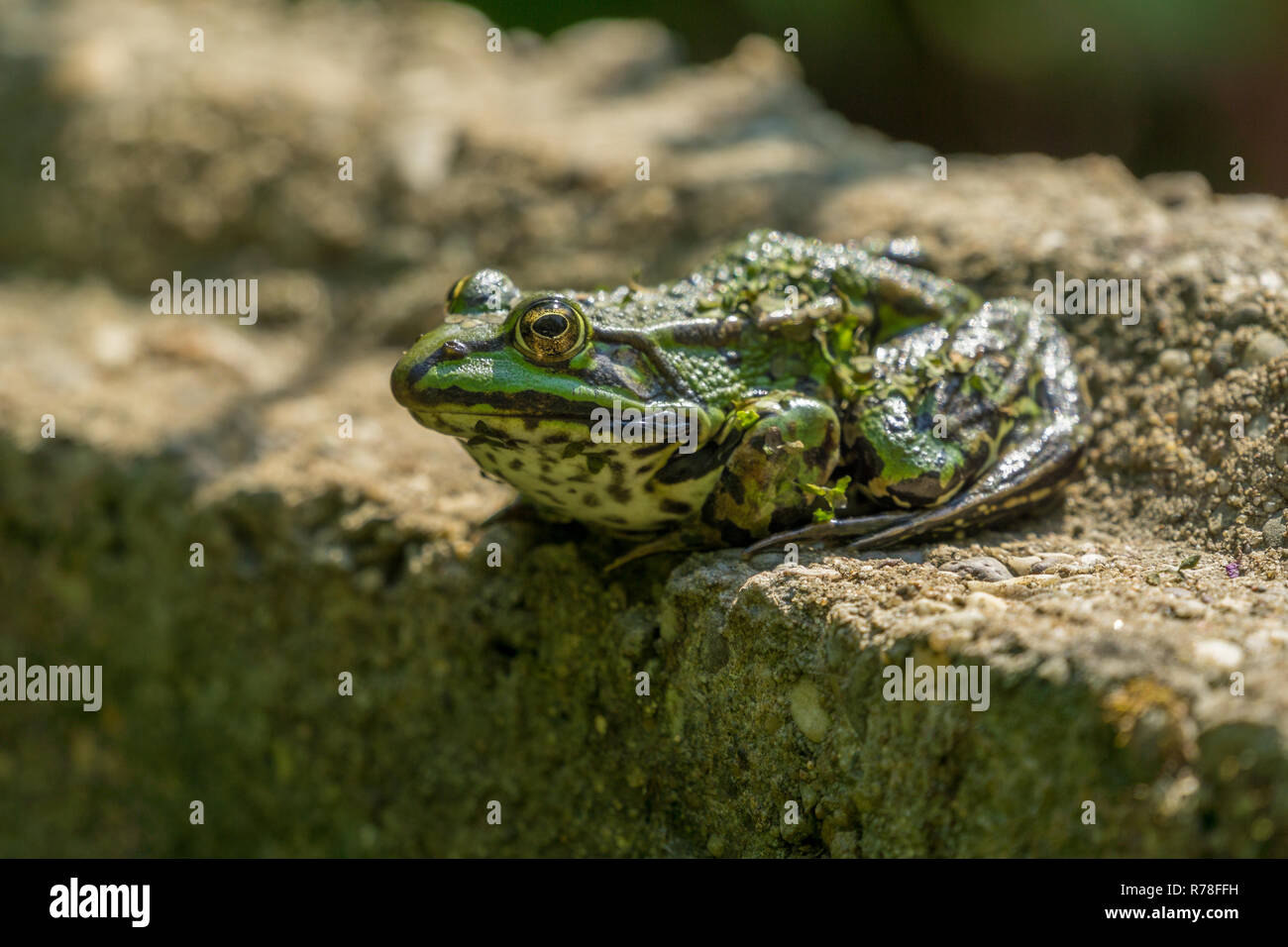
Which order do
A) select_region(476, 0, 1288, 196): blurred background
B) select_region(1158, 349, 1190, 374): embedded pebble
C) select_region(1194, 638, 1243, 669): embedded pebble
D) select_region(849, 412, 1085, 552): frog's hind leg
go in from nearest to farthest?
select_region(1194, 638, 1243, 669): embedded pebble, select_region(849, 412, 1085, 552): frog's hind leg, select_region(1158, 349, 1190, 374): embedded pebble, select_region(476, 0, 1288, 196): blurred background

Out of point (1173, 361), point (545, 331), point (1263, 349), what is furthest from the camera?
point (1173, 361)

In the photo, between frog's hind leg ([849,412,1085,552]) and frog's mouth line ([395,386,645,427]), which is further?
frog's hind leg ([849,412,1085,552])

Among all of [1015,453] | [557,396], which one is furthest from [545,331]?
[1015,453]

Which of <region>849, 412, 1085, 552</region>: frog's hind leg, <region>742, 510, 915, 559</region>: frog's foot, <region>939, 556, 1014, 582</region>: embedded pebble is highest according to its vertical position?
<region>849, 412, 1085, 552</region>: frog's hind leg

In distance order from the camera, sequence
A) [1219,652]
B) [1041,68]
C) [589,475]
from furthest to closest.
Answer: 1. [1041,68]
2. [589,475]
3. [1219,652]

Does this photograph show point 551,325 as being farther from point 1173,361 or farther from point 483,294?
point 1173,361

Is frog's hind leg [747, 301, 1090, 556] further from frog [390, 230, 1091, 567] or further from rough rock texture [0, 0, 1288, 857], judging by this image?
rough rock texture [0, 0, 1288, 857]

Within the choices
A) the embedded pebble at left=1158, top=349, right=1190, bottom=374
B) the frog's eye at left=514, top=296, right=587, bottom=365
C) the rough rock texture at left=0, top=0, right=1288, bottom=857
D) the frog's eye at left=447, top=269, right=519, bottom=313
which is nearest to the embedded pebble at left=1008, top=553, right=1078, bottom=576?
the rough rock texture at left=0, top=0, right=1288, bottom=857

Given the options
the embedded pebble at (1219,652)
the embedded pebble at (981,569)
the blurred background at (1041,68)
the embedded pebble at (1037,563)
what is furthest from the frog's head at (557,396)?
the blurred background at (1041,68)
